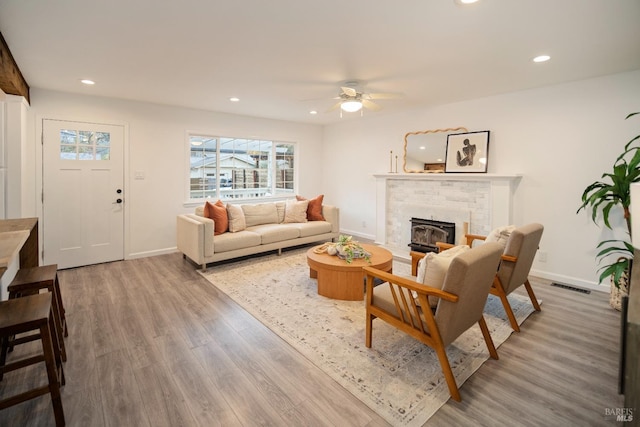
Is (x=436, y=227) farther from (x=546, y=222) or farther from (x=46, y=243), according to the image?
(x=46, y=243)

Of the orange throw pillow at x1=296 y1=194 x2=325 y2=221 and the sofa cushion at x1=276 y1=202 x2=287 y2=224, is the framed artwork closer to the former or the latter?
the orange throw pillow at x1=296 y1=194 x2=325 y2=221

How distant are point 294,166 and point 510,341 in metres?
5.22

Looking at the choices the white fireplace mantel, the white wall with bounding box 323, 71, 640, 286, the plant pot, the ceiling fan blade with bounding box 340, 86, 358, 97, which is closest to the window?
the white fireplace mantel

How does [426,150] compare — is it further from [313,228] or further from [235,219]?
[235,219]

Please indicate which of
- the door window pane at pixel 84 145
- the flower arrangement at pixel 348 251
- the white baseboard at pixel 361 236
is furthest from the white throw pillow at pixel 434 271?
the door window pane at pixel 84 145

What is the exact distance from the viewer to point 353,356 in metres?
2.34

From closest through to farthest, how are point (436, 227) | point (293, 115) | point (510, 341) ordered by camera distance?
point (510, 341)
point (436, 227)
point (293, 115)

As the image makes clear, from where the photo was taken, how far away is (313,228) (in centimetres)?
545

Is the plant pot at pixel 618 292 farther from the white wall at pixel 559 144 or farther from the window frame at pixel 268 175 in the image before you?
the window frame at pixel 268 175

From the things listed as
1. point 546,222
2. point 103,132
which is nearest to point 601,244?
point 546,222

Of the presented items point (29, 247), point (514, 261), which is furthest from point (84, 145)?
point (514, 261)

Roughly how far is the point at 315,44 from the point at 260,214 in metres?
3.19

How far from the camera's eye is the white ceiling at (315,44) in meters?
2.12

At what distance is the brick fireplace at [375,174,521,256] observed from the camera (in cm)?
426
